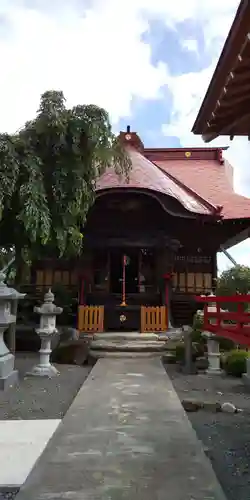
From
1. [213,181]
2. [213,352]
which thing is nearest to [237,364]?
[213,352]

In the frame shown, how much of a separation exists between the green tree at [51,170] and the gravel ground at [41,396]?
8.49 feet

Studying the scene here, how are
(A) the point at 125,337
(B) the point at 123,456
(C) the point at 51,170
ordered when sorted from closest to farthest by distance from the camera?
(B) the point at 123,456 < (C) the point at 51,170 < (A) the point at 125,337

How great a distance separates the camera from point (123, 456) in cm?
363

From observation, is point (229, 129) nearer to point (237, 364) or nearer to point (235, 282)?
point (237, 364)

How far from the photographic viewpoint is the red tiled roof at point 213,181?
15156 millimetres

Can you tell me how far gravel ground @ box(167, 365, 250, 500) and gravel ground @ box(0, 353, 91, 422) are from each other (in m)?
1.77

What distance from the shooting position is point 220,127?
4.18 metres

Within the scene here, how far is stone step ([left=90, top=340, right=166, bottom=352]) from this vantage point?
428 inches

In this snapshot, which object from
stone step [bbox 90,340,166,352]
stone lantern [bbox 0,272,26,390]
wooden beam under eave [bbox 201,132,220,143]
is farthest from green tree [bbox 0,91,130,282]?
wooden beam under eave [bbox 201,132,220,143]

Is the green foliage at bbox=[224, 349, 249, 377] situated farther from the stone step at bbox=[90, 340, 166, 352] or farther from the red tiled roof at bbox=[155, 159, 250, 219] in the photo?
the red tiled roof at bbox=[155, 159, 250, 219]

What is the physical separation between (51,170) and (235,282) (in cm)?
495

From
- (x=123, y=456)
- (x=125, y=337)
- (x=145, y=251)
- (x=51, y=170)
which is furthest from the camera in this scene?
(x=145, y=251)

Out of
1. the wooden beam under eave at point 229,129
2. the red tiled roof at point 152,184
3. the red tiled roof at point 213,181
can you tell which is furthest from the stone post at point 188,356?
the wooden beam under eave at point 229,129

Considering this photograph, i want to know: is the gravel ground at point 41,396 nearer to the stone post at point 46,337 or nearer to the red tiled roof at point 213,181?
the stone post at point 46,337
